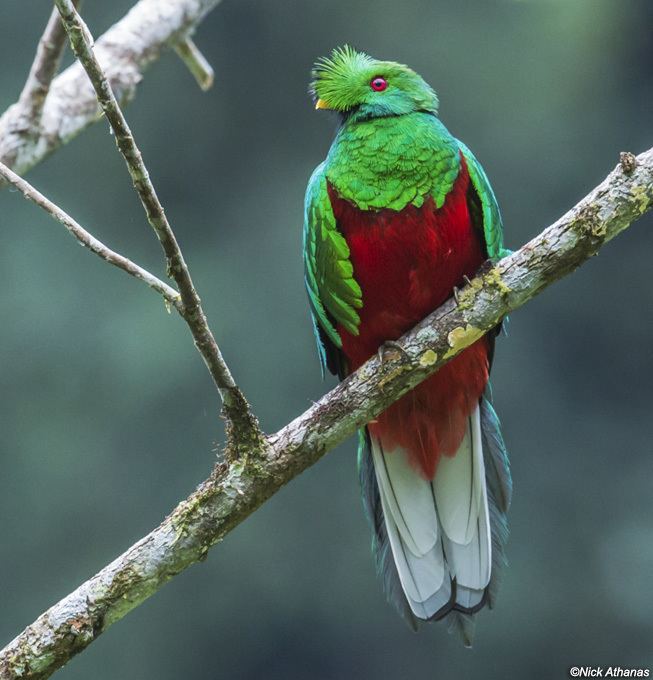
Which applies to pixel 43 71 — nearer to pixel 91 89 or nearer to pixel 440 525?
pixel 91 89

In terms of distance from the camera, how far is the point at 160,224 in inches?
112

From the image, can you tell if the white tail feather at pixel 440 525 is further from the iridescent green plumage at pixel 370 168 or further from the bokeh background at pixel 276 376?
the bokeh background at pixel 276 376

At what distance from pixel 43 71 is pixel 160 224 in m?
1.42

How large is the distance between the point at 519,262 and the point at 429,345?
1.17 feet

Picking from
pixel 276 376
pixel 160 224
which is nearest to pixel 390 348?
pixel 160 224

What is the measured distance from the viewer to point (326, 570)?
10.3m

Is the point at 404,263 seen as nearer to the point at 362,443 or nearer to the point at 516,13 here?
the point at 362,443

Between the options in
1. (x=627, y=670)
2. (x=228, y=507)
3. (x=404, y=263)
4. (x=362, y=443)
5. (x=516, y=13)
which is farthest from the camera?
(x=516, y=13)

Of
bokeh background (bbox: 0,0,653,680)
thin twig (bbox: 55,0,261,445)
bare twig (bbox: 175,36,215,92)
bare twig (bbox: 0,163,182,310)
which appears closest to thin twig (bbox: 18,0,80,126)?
bare twig (bbox: 175,36,215,92)

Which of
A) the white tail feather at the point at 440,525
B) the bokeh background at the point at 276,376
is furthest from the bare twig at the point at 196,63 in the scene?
the bokeh background at the point at 276,376

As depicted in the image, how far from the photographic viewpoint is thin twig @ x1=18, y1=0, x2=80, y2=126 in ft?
12.9

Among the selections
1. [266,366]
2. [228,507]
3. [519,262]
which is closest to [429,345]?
[519,262]

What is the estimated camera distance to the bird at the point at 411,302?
3.53 metres

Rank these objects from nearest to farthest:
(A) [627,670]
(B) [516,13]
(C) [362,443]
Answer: (C) [362,443]
(A) [627,670]
(B) [516,13]
